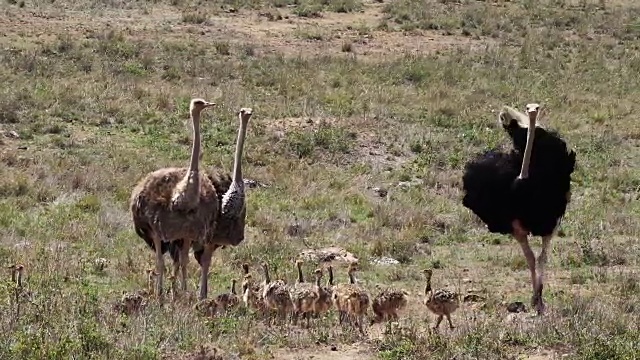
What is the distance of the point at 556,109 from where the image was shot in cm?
2100

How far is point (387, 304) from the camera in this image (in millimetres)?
9047

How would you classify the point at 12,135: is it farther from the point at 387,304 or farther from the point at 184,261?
the point at 387,304

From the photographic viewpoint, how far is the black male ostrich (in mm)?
10273

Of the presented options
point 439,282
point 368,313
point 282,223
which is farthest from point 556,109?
point 368,313

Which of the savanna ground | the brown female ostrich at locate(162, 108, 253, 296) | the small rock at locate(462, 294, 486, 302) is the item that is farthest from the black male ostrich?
the brown female ostrich at locate(162, 108, 253, 296)

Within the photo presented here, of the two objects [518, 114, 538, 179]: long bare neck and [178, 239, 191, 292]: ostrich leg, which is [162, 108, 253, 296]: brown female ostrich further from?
[518, 114, 538, 179]: long bare neck

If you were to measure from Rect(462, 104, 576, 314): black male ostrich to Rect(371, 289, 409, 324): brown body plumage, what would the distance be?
155 cm

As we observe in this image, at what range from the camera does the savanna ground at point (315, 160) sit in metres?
8.11

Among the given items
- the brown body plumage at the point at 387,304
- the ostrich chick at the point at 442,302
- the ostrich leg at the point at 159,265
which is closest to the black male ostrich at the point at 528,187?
the ostrich chick at the point at 442,302

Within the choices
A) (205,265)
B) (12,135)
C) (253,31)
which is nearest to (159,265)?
(205,265)

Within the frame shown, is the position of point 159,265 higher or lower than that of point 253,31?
higher

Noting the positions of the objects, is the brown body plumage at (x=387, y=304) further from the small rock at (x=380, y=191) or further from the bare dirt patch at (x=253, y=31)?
the bare dirt patch at (x=253, y=31)

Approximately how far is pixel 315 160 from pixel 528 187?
683 centimetres

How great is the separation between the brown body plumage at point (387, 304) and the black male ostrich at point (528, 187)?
1554 millimetres
